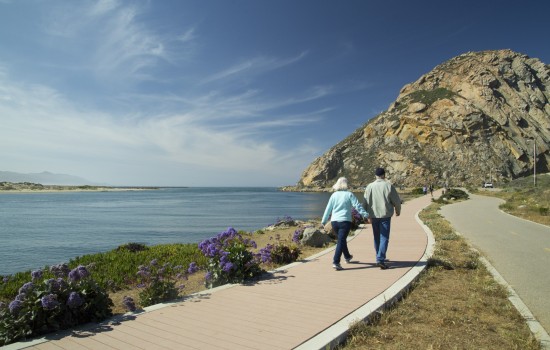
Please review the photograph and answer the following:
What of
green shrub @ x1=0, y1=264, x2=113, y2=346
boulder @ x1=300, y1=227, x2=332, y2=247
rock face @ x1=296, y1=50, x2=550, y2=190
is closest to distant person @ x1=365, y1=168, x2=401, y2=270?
boulder @ x1=300, y1=227, x2=332, y2=247

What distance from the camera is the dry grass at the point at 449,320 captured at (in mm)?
4152

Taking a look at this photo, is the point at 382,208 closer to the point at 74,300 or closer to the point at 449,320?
the point at 449,320

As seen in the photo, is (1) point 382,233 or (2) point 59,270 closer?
(2) point 59,270

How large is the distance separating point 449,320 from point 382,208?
119 inches

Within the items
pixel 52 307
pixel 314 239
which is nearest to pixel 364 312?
pixel 52 307

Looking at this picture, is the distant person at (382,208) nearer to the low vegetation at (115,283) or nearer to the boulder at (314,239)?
the low vegetation at (115,283)

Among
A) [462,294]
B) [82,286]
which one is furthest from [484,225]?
[82,286]

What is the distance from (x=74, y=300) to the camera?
14.7ft

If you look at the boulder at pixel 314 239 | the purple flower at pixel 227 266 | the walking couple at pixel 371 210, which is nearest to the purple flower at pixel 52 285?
the purple flower at pixel 227 266

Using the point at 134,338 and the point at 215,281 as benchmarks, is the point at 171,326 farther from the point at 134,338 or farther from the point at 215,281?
the point at 215,281

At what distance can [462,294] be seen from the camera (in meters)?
6.04

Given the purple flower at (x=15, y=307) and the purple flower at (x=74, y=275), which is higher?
the purple flower at (x=74, y=275)

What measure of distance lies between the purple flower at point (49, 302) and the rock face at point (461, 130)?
9138 cm

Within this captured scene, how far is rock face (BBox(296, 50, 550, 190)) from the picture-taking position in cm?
8900
